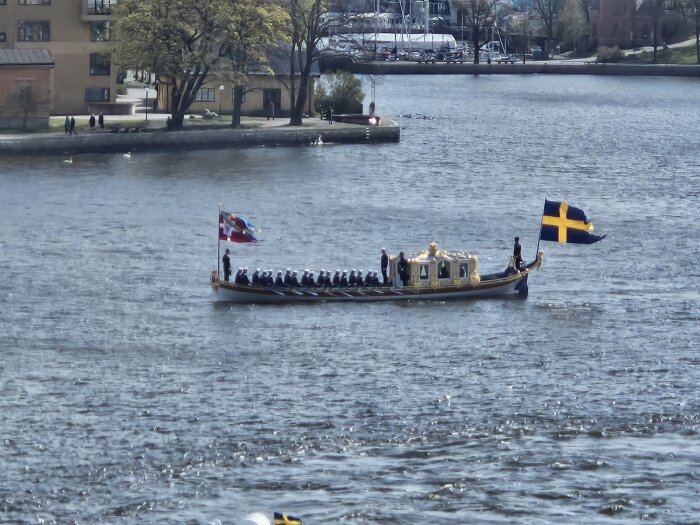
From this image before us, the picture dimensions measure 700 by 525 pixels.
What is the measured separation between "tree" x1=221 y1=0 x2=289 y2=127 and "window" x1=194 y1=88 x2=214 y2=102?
6.16 metres

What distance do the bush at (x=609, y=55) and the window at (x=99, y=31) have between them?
100459 mm

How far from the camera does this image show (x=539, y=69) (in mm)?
181625

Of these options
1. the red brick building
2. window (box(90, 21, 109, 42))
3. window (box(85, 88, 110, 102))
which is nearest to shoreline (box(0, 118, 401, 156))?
window (box(85, 88, 110, 102))

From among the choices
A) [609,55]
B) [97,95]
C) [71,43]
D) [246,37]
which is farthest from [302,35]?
[609,55]

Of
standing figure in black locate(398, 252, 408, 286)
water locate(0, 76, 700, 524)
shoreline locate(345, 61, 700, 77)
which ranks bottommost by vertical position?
water locate(0, 76, 700, 524)

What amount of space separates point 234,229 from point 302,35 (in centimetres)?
4634

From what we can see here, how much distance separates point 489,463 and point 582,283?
65.5ft

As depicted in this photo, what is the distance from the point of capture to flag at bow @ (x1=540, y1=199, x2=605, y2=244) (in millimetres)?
52156

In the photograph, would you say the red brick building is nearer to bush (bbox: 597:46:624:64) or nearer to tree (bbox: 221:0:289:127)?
bush (bbox: 597:46:624:64)

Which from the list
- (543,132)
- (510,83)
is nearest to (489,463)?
(543,132)

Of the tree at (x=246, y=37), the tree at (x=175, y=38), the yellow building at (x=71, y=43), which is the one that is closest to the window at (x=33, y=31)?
the yellow building at (x=71, y=43)

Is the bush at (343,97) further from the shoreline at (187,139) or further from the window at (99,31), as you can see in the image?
the window at (99,31)

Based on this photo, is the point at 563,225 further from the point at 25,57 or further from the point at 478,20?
the point at 478,20

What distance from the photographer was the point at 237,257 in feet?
189
